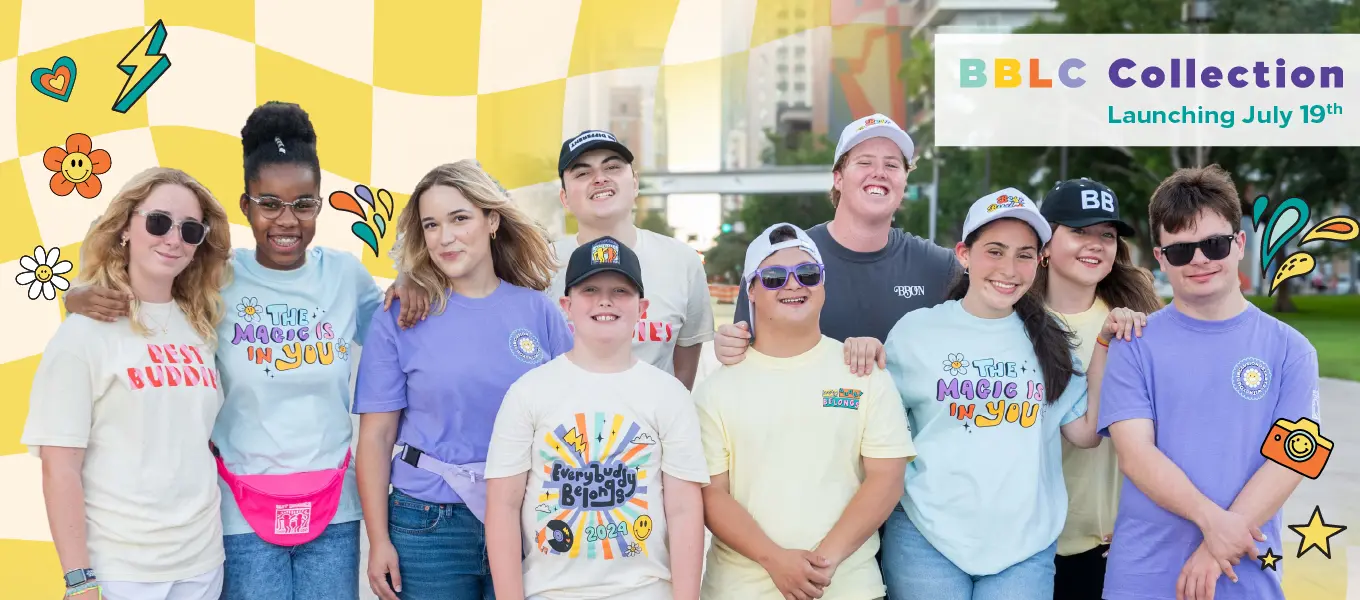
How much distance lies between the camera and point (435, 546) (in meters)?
2.81

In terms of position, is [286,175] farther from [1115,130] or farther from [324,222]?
[1115,130]

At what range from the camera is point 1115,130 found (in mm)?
8336

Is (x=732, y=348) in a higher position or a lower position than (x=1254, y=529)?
higher

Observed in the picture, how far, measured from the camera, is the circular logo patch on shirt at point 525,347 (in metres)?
2.88

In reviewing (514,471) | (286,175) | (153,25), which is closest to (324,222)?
(153,25)

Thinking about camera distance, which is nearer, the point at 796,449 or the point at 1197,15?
the point at 796,449

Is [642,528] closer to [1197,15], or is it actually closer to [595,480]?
[595,480]

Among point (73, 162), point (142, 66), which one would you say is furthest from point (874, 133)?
point (73, 162)

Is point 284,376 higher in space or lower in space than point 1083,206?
lower

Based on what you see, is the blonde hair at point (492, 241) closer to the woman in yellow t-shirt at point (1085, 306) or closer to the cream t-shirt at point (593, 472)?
the cream t-shirt at point (593, 472)

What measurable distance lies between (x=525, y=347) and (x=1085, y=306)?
1787 mm

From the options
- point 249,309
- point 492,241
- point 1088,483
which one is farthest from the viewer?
point 1088,483

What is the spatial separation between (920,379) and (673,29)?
464 cm

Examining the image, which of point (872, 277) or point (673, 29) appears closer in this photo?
point (872, 277)
